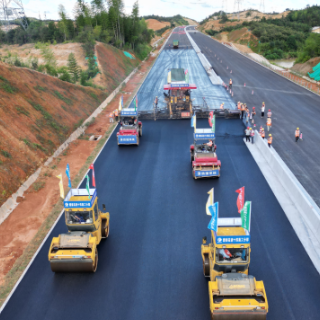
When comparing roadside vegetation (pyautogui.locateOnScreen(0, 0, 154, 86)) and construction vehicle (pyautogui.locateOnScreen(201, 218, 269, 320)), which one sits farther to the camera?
Result: roadside vegetation (pyautogui.locateOnScreen(0, 0, 154, 86))

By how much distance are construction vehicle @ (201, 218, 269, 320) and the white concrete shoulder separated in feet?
13.3

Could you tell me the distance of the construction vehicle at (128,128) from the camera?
24748mm

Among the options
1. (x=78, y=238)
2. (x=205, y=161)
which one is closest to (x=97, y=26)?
(x=205, y=161)

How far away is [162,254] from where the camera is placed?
13180mm

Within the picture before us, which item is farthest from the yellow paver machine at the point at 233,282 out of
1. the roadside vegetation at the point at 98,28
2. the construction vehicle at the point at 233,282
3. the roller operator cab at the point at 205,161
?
the roadside vegetation at the point at 98,28

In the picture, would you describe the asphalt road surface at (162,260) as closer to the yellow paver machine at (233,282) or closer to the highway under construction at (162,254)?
the highway under construction at (162,254)

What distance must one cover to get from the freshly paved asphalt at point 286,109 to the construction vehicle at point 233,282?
8.47 m

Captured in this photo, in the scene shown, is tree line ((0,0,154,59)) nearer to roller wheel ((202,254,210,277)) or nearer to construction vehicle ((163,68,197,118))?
construction vehicle ((163,68,197,118))

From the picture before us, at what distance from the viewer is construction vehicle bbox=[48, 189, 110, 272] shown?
38.0 feet

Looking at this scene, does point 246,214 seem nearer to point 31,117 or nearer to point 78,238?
point 78,238

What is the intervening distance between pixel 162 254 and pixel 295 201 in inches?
308

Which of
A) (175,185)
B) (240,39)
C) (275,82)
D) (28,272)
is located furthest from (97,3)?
(28,272)

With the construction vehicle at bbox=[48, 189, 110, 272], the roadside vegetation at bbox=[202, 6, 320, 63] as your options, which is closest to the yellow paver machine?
the construction vehicle at bbox=[48, 189, 110, 272]

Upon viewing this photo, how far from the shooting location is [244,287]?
955cm
